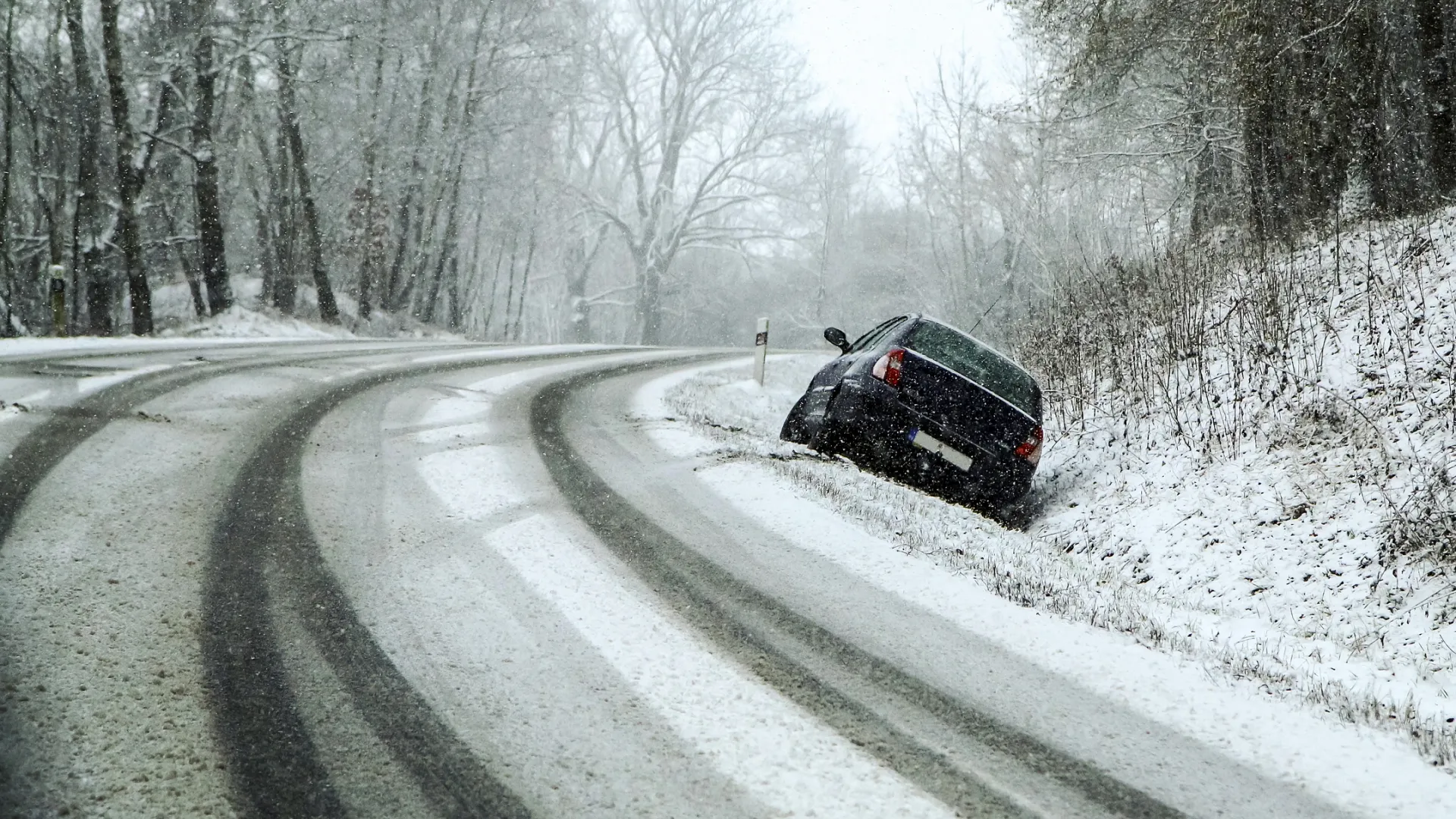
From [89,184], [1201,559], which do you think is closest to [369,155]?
[89,184]

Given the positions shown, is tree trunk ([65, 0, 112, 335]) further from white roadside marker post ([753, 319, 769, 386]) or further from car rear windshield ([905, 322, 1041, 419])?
car rear windshield ([905, 322, 1041, 419])

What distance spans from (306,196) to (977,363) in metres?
17.1

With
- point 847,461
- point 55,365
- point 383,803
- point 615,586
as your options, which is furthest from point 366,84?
point 383,803

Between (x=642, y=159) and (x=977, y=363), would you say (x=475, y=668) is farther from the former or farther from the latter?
(x=642, y=159)

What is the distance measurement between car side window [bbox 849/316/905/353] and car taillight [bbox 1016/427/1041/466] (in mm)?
1545

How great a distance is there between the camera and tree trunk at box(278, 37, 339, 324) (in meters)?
18.5

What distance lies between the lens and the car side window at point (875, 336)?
25.8 feet

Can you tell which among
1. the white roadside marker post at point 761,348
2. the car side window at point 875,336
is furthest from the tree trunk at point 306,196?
the car side window at point 875,336

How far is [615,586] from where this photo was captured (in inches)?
147

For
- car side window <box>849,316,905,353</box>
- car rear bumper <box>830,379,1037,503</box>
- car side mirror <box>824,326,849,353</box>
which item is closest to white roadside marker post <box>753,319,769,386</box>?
car side window <box>849,316,905,353</box>

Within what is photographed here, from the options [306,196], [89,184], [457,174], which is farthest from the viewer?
[457,174]

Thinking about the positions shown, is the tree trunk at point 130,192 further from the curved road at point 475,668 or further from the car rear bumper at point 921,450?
the car rear bumper at point 921,450

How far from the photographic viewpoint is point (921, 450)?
661 cm

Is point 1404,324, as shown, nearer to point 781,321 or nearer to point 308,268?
point 308,268
